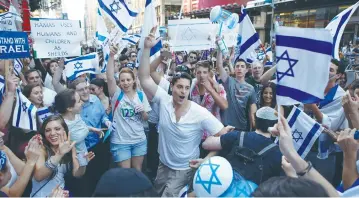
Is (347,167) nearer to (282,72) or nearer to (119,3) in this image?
(282,72)

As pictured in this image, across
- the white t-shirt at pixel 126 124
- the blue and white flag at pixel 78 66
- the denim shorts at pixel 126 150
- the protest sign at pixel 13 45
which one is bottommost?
the denim shorts at pixel 126 150

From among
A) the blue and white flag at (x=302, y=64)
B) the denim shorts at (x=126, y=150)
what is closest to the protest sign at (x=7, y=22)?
the denim shorts at (x=126, y=150)

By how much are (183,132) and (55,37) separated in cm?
330

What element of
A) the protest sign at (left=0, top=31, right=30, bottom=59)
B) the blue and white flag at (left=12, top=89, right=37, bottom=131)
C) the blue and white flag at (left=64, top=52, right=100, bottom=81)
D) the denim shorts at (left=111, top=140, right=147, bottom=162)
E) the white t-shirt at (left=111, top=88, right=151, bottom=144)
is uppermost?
the protest sign at (left=0, top=31, right=30, bottom=59)

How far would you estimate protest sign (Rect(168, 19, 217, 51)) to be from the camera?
5.60 meters

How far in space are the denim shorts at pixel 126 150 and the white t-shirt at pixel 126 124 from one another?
55 mm

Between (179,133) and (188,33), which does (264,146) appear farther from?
(188,33)

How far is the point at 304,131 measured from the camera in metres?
2.87

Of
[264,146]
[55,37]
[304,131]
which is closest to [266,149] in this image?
[264,146]

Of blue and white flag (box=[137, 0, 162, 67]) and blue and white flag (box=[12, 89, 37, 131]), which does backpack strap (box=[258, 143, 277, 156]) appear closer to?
blue and white flag (box=[137, 0, 162, 67])

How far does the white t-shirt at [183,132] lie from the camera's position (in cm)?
317

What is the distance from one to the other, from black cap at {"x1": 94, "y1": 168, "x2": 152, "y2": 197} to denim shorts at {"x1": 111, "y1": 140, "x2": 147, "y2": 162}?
247 centimetres

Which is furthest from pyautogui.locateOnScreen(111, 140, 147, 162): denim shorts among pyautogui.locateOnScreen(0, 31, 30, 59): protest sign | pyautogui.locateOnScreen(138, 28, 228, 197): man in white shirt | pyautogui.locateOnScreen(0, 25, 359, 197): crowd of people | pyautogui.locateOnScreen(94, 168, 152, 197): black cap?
pyautogui.locateOnScreen(94, 168, 152, 197): black cap

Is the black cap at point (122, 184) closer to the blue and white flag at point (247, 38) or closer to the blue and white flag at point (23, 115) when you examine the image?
the blue and white flag at point (23, 115)
